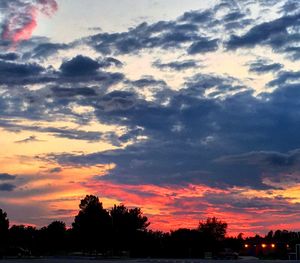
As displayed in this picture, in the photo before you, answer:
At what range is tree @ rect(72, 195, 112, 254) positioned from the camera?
5271 inches

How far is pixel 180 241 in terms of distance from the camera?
144 metres

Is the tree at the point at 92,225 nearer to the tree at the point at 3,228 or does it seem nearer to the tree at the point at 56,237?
the tree at the point at 3,228

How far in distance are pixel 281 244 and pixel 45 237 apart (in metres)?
79.0

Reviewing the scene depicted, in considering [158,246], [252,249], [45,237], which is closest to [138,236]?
[158,246]

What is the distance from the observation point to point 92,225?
135 m

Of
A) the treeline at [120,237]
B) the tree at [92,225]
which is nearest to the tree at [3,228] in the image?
the treeline at [120,237]

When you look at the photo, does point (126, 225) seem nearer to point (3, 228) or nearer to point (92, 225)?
point (92, 225)

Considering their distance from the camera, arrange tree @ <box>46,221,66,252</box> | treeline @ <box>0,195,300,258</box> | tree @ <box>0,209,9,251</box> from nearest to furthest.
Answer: treeline @ <box>0,195,300,258</box>
tree @ <box>0,209,9,251</box>
tree @ <box>46,221,66,252</box>

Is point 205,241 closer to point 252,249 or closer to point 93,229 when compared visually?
point 252,249

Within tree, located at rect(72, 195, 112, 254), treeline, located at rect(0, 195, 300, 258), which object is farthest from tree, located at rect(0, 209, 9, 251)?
tree, located at rect(72, 195, 112, 254)

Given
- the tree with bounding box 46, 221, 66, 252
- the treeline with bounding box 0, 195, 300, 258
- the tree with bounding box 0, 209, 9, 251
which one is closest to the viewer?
the treeline with bounding box 0, 195, 300, 258

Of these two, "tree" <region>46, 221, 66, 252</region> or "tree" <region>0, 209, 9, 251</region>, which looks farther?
"tree" <region>46, 221, 66, 252</region>

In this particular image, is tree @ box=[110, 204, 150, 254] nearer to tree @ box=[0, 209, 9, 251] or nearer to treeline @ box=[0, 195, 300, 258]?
treeline @ box=[0, 195, 300, 258]

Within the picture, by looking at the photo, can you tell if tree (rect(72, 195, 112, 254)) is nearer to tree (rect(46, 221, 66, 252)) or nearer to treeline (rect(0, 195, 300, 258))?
treeline (rect(0, 195, 300, 258))
